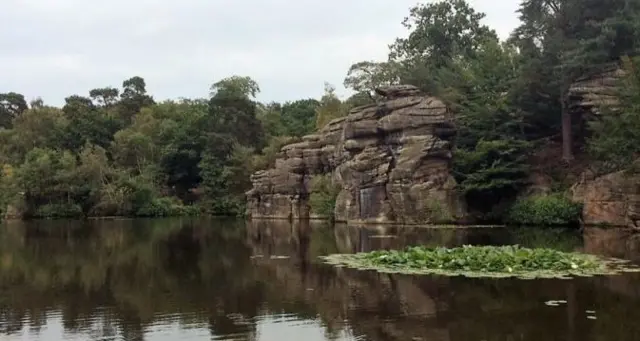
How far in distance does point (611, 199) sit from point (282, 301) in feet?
66.6

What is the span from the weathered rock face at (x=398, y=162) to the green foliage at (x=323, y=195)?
0.71m

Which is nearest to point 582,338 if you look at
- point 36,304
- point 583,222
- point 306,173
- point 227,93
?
point 36,304

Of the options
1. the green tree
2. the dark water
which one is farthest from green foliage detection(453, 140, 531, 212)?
the dark water

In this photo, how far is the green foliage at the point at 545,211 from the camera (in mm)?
31163

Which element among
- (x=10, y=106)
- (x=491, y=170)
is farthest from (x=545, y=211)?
(x=10, y=106)

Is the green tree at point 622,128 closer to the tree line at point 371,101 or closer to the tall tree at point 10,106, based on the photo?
the tree line at point 371,101

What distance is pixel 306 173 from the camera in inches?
1804

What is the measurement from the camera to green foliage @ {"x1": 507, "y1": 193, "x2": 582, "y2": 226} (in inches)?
1227

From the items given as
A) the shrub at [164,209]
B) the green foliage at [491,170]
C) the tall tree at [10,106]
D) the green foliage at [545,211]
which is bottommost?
the green foliage at [545,211]

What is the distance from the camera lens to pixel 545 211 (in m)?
31.9

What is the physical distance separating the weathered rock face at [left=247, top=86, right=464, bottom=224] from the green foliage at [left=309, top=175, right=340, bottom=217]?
0.71m

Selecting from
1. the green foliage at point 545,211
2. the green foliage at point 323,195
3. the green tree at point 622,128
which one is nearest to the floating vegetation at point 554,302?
the green tree at point 622,128

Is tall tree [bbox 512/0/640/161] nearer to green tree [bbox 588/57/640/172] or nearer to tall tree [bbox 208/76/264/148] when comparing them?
green tree [bbox 588/57/640/172]

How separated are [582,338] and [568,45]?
2628cm
